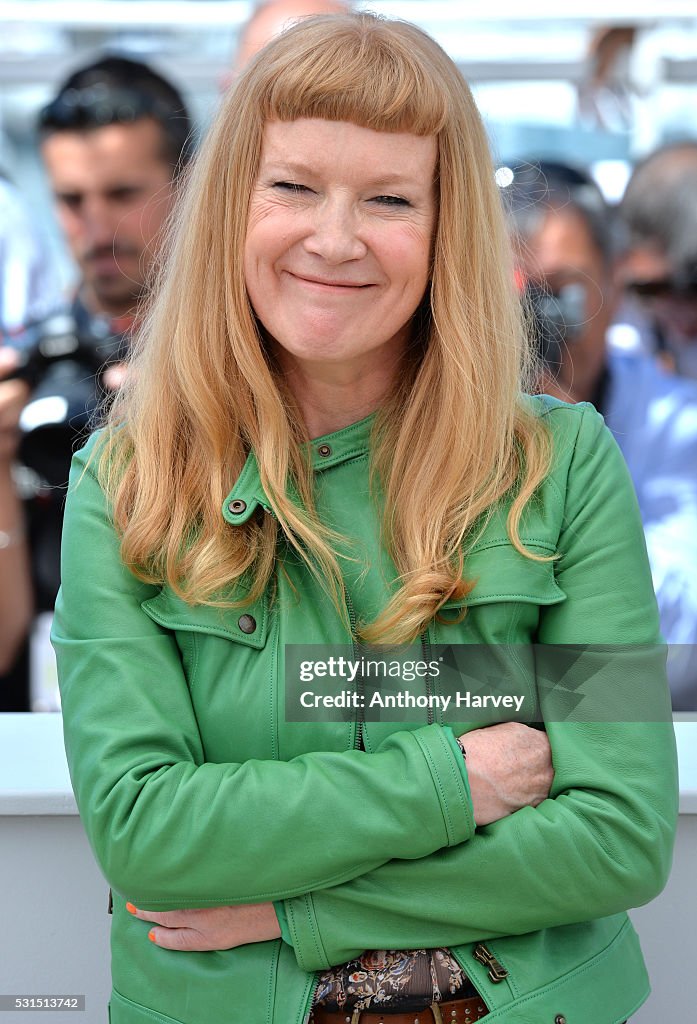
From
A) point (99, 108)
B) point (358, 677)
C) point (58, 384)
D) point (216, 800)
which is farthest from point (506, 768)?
point (99, 108)

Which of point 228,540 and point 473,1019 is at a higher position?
point 228,540

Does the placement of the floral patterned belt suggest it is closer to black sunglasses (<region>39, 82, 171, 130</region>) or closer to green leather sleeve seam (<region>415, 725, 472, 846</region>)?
green leather sleeve seam (<region>415, 725, 472, 846</region>)

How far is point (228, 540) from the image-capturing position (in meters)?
1.23

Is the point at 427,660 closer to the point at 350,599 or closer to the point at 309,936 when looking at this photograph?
the point at 350,599

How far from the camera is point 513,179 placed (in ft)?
9.71

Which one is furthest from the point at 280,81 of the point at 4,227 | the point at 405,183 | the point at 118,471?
the point at 4,227

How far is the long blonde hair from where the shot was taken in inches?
46.8

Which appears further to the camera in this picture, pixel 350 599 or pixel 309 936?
pixel 350 599

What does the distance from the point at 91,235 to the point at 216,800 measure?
227cm

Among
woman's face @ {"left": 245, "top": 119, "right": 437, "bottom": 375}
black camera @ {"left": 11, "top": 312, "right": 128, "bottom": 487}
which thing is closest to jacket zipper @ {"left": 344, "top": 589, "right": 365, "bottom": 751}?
woman's face @ {"left": 245, "top": 119, "right": 437, "bottom": 375}

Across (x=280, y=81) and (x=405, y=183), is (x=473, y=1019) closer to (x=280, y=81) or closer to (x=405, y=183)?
(x=405, y=183)

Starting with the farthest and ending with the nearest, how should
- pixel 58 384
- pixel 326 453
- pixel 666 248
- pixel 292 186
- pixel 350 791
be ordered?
pixel 666 248 < pixel 58 384 < pixel 326 453 < pixel 292 186 < pixel 350 791

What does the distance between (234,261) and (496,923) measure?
691 mm

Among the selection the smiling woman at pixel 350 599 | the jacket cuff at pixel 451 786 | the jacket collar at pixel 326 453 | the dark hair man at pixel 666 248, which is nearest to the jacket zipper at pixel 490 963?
the smiling woman at pixel 350 599
